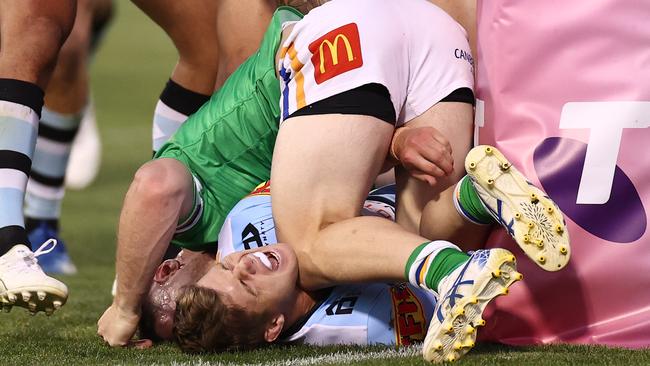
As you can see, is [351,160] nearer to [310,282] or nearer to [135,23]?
[310,282]

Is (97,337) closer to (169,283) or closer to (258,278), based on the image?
(169,283)

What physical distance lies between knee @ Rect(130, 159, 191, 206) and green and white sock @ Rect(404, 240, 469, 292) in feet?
2.58

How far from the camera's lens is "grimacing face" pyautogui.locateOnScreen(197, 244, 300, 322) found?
3.44 m

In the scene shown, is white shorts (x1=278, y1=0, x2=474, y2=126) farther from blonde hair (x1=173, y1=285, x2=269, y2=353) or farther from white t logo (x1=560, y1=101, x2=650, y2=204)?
blonde hair (x1=173, y1=285, x2=269, y2=353)

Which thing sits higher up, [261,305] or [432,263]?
[432,263]

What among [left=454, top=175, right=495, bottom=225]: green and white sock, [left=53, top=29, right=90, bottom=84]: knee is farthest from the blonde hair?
[left=53, top=29, right=90, bottom=84]: knee

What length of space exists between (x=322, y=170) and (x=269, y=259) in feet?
0.96

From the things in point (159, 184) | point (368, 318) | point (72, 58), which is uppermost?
point (159, 184)

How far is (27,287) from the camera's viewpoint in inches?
134

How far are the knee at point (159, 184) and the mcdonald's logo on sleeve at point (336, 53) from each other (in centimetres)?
51

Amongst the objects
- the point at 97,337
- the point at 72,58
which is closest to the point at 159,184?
the point at 97,337

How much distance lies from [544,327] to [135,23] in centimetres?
1879

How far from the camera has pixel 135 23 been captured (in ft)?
70.9

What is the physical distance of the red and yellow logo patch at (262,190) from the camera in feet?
12.9
